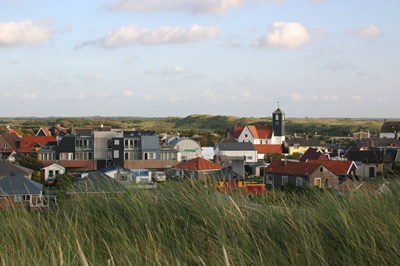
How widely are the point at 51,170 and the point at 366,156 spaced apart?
26.3 meters

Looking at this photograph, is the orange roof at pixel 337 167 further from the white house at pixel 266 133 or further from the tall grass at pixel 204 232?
the white house at pixel 266 133

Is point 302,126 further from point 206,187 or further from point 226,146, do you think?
point 206,187

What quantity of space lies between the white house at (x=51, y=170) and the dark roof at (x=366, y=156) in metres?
24.5

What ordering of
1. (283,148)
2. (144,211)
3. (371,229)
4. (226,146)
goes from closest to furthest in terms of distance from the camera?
(371,229), (144,211), (226,146), (283,148)

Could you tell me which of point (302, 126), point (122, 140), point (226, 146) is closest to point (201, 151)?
point (226, 146)

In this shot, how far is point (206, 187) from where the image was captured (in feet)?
19.4

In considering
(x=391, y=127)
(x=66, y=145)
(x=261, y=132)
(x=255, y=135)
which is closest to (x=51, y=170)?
(x=66, y=145)

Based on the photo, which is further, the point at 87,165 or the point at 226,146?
the point at 226,146

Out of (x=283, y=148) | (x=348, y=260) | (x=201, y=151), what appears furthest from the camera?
(x=283, y=148)

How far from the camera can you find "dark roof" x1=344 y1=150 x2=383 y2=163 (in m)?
43.1

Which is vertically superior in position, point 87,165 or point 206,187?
point 206,187

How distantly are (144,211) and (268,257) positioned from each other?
160 cm

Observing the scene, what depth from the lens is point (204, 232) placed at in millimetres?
4480

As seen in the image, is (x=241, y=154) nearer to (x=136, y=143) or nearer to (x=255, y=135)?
(x=255, y=135)
